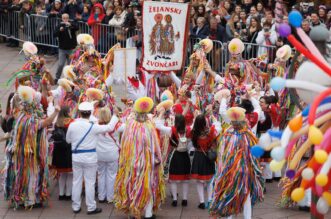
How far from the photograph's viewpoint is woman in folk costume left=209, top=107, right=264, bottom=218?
9.70m

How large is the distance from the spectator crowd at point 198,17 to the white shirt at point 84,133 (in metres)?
6.46

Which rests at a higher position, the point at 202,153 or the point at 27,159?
the point at 202,153

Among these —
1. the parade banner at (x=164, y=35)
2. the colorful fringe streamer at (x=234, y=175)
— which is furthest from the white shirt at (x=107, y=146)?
the parade banner at (x=164, y=35)

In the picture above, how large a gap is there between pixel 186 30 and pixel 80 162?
3455mm

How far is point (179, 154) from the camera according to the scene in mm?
10781

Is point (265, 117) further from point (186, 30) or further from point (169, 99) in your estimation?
point (186, 30)

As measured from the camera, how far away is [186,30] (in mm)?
12969

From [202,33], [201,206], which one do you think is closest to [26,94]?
[201,206]

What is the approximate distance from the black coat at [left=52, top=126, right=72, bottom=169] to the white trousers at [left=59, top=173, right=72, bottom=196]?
187 millimetres

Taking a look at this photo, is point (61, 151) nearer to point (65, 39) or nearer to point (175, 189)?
point (175, 189)

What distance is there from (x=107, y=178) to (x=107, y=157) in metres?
0.35

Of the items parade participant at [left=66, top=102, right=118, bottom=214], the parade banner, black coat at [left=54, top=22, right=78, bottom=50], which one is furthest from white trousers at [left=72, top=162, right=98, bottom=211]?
black coat at [left=54, top=22, right=78, bottom=50]

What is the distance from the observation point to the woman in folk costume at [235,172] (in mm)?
9695

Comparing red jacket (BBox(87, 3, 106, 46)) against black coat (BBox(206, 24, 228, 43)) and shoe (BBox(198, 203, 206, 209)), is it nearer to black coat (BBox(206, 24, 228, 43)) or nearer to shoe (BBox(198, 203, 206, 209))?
black coat (BBox(206, 24, 228, 43))
